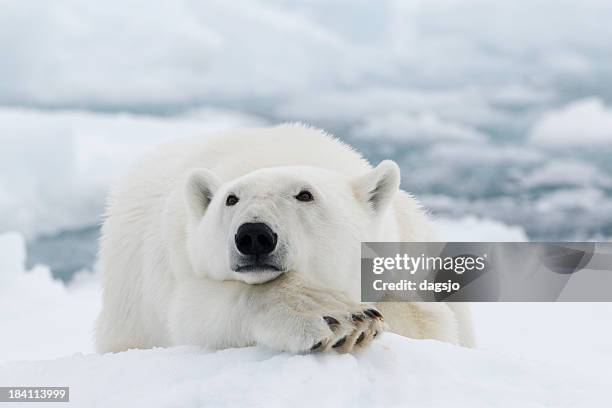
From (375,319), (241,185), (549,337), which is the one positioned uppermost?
(241,185)

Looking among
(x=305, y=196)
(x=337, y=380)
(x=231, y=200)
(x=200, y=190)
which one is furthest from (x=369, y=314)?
(x=200, y=190)

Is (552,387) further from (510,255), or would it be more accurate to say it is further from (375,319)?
(510,255)

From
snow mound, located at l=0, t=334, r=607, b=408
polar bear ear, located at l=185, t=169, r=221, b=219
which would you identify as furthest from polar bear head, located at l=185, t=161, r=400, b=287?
snow mound, located at l=0, t=334, r=607, b=408

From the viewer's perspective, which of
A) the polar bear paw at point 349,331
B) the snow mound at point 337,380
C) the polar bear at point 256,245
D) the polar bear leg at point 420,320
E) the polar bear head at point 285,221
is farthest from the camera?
the polar bear leg at point 420,320

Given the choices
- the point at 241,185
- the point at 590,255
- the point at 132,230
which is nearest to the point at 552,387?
the point at 241,185

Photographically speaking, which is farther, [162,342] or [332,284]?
[162,342]

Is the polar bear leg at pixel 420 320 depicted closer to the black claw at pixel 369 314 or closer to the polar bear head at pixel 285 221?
the polar bear head at pixel 285 221

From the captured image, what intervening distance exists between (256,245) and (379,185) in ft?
4.23

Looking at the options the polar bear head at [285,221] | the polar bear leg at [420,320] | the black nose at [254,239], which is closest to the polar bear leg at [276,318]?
the polar bear head at [285,221]

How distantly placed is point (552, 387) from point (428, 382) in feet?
2.40

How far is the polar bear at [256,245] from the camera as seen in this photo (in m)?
5.21

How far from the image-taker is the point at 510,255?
7.75 meters

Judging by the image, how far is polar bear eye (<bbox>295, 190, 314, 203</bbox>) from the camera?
573cm

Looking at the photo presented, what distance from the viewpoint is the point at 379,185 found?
6.23 m
